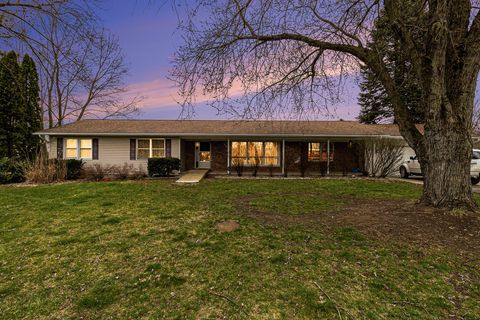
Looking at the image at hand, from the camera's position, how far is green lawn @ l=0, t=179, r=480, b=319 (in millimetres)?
2650

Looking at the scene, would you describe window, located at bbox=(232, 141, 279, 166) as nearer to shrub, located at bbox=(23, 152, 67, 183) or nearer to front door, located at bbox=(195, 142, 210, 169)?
front door, located at bbox=(195, 142, 210, 169)

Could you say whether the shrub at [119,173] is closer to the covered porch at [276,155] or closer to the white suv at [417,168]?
the covered porch at [276,155]

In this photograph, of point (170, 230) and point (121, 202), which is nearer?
point (170, 230)

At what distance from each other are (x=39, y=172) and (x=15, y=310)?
1167 centimetres

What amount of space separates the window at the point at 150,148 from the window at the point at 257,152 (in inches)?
188

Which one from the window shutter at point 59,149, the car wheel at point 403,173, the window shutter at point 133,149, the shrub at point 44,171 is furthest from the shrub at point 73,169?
the car wheel at point 403,173

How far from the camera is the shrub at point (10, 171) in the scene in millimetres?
12359

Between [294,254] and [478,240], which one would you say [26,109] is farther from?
[478,240]

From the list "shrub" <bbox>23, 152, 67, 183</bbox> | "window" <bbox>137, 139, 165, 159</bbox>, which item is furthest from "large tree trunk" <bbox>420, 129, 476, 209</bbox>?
"shrub" <bbox>23, 152, 67, 183</bbox>

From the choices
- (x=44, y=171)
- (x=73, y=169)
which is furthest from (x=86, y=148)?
(x=44, y=171)

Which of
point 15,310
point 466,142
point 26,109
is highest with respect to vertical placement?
point 26,109

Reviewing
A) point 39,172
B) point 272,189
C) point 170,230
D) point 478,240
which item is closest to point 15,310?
point 170,230

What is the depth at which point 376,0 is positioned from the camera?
5.50 m

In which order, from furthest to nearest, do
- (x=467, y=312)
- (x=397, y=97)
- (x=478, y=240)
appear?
(x=397, y=97) → (x=478, y=240) → (x=467, y=312)
